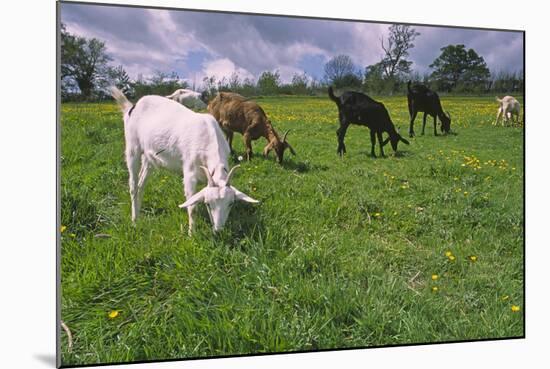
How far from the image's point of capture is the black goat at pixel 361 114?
3.79 meters

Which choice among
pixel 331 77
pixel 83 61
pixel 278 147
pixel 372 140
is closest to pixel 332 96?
pixel 331 77

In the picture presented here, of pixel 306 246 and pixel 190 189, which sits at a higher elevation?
A: pixel 190 189

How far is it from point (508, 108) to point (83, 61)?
297 centimetres

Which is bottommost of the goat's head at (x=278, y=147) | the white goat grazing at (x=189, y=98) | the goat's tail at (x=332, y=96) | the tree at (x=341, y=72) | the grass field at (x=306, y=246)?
the grass field at (x=306, y=246)

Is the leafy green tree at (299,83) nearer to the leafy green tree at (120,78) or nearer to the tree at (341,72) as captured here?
the tree at (341,72)

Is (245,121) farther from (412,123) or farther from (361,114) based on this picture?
(412,123)

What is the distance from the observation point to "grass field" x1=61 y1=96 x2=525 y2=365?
3.15 metres

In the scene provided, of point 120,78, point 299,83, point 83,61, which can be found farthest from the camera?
point 299,83

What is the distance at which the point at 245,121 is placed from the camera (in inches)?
141

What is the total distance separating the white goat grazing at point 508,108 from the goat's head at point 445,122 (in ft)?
1.23

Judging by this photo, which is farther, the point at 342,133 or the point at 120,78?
the point at 342,133

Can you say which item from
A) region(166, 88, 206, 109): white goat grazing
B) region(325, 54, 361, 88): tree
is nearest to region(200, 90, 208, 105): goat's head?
region(166, 88, 206, 109): white goat grazing

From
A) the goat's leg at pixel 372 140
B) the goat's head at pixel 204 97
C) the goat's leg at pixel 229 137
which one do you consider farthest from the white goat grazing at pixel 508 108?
the goat's head at pixel 204 97

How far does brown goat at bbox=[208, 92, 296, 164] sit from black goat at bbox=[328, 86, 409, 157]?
419mm
